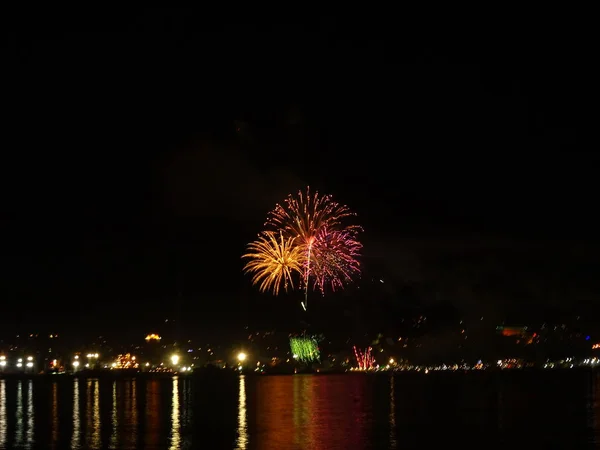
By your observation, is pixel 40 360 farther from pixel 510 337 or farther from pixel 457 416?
pixel 457 416

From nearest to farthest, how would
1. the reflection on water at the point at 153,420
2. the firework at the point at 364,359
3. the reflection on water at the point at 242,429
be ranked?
the reflection on water at the point at 242,429 < the reflection on water at the point at 153,420 < the firework at the point at 364,359

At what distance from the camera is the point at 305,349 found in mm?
78375

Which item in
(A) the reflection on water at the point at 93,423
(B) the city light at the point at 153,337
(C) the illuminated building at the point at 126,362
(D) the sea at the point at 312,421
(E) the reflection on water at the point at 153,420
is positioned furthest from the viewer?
(B) the city light at the point at 153,337

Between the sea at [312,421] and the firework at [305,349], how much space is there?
135ft

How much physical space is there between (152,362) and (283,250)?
2092 inches

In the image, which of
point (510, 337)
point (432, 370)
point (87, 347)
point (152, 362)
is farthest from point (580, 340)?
point (87, 347)

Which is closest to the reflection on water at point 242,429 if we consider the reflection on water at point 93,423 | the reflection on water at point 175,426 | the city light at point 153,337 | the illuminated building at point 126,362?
the reflection on water at point 175,426

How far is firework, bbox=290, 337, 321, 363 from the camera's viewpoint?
76.6 m

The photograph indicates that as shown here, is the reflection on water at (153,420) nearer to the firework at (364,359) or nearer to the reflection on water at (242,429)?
the reflection on water at (242,429)

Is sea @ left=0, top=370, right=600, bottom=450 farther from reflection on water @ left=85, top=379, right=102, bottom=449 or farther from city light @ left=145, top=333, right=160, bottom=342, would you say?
city light @ left=145, top=333, right=160, bottom=342

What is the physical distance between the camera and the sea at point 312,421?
60.8 feet

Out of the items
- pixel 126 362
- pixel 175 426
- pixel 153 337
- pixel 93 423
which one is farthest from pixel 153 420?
pixel 153 337

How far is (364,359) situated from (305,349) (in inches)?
263

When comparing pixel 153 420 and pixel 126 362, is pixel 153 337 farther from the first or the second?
pixel 153 420
